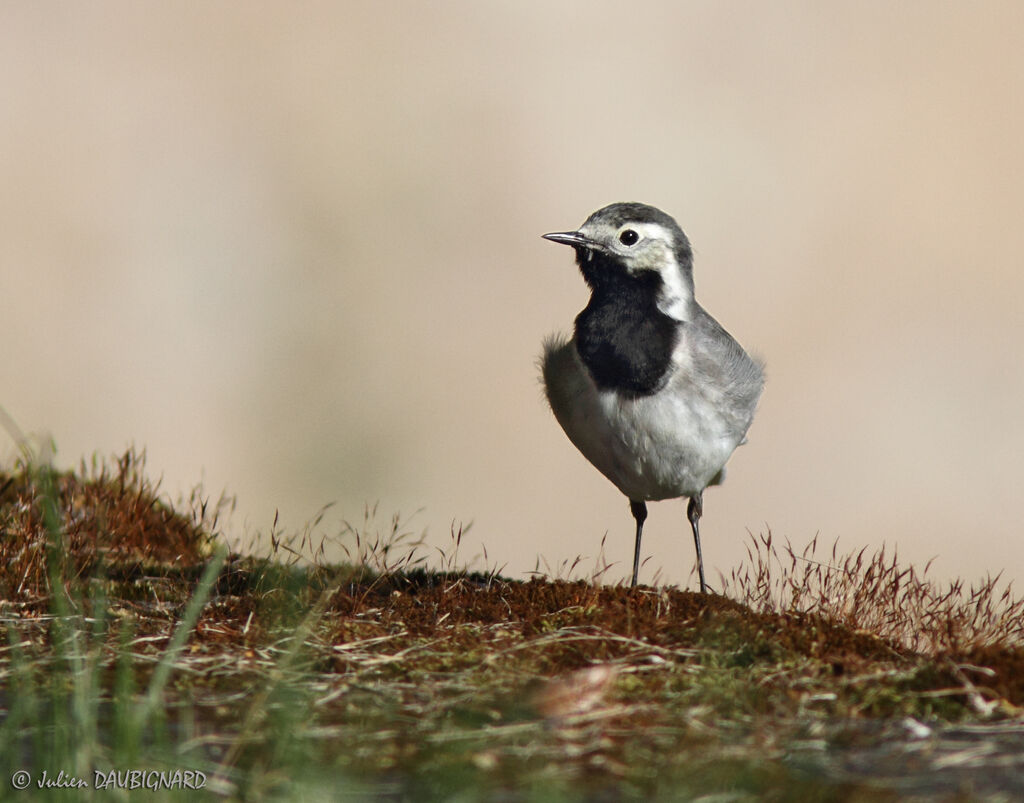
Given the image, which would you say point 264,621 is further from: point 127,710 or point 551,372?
point 551,372

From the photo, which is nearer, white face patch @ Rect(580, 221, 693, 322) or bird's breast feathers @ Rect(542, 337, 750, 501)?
bird's breast feathers @ Rect(542, 337, 750, 501)

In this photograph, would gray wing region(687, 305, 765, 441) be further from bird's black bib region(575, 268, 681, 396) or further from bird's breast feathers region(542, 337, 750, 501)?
bird's black bib region(575, 268, 681, 396)

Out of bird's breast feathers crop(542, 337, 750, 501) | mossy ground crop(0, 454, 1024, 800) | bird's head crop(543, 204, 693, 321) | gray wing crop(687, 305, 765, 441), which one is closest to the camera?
mossy ground crop(0, 454, 1024, 800)

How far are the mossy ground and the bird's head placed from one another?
5.73 ft

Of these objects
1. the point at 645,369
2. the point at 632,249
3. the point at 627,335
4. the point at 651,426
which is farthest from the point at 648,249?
the point at 651,426

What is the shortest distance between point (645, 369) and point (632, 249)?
2.20ft

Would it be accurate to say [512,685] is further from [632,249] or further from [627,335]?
[632,249]

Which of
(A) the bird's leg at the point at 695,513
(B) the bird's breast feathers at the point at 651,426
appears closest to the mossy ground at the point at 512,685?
(B) the bird's breast feathers at the point at 651,426

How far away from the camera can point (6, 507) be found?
6141 mm

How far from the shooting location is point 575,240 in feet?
20.3

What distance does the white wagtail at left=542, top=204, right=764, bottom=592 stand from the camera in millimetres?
5922

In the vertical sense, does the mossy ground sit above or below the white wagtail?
below

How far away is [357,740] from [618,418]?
2910mm

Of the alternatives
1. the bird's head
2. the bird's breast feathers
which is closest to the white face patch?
the bird's head
